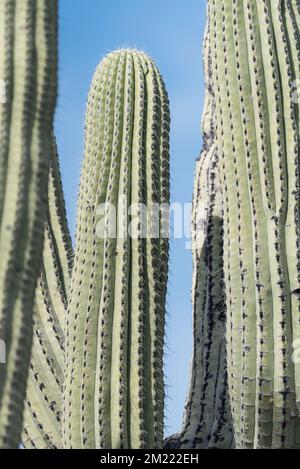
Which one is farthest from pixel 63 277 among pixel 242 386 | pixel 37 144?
pixel 37 144

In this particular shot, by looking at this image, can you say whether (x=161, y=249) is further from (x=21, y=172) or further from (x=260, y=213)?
(x=21, y=172)

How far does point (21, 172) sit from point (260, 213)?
7.72 feet

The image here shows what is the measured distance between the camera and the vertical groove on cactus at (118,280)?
17.4ft

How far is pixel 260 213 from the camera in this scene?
214 inches

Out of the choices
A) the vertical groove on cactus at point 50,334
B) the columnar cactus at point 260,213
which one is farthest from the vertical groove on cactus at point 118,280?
the vertical groove on cactus at point 50,334

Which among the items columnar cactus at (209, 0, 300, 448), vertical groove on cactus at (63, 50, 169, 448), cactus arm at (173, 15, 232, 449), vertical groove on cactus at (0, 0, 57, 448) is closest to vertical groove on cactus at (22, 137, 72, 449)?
vertical groove on cactus at (63, 50, 169, 448)

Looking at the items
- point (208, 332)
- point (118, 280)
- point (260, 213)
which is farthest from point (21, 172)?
point (208, 332)

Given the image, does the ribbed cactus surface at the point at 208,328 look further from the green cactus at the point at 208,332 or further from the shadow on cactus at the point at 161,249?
the shadow on cactus at the point at 161,249

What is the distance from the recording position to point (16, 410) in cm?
310

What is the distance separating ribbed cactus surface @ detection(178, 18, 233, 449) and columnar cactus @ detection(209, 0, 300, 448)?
1.95 feet

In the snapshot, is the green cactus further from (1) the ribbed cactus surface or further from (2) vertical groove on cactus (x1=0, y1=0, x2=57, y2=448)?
(2) vertical groove on cactus (x1=0, y1=0, x2=57, y2=448)

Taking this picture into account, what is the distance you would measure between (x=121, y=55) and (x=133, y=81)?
0.75 ft
